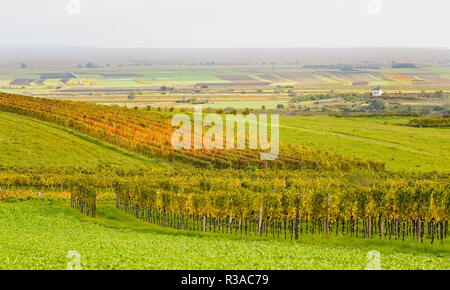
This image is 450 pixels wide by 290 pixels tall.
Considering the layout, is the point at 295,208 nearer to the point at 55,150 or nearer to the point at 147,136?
the point at 55,150

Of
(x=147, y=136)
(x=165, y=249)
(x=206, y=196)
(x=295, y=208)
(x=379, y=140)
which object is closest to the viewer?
(x=165, y=249)

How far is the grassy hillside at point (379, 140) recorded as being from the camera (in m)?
102

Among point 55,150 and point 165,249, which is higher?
point 165,249

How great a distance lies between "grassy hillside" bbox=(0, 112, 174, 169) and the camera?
93.0 metres

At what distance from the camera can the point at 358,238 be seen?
1969 inches

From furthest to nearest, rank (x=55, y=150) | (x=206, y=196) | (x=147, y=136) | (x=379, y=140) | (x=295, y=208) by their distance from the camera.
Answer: (x=379, y=140), (x=147, y=136), (x=55, y=150), (x=206, y=196), (x=295, y=208)

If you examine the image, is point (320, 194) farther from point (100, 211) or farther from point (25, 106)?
point (25, 106)

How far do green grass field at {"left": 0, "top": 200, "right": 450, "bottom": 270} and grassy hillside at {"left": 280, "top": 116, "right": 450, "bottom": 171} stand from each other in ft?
180

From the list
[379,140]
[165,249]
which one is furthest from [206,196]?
[379,140]

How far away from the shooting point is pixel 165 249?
38.7 m

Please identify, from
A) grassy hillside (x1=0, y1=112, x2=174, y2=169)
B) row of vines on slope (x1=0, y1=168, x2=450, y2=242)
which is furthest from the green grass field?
grassy hillside (x1=0, y1=112, x2=174, y2=169)

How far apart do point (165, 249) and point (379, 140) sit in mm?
88560

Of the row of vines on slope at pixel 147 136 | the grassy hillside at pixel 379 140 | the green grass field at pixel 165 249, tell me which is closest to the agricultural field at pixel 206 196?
the green grass field at pixel 165 249

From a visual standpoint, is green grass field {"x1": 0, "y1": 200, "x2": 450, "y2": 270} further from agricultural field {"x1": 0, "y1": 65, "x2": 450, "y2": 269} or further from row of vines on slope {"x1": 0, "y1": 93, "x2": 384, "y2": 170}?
row of vines on slope {"x1": 0, "y1": 93, "x2": 384, "y2": 170}
